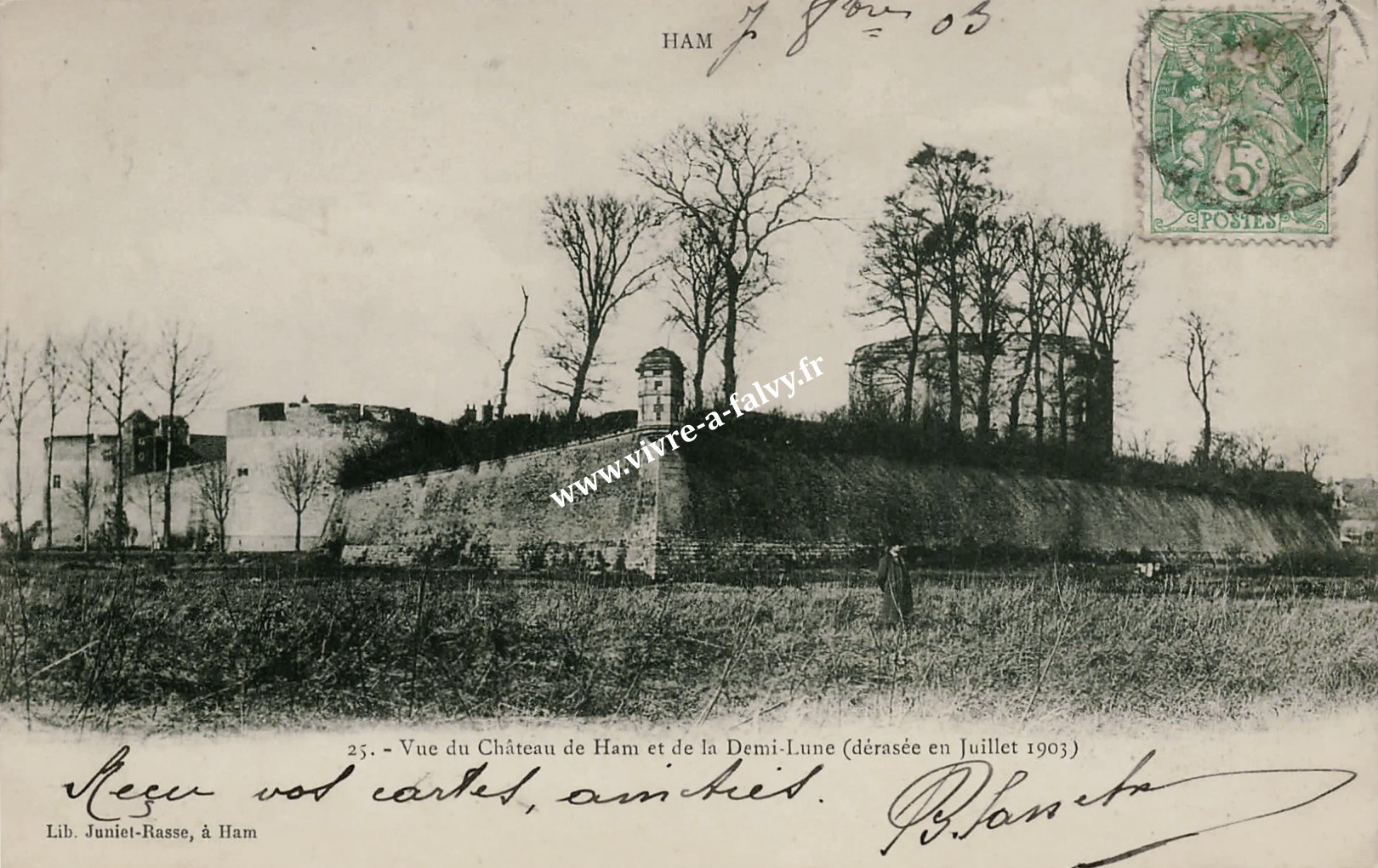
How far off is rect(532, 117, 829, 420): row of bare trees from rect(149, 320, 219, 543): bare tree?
252 cm

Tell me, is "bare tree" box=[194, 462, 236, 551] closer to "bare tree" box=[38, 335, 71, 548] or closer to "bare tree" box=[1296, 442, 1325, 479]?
"bare tree" box=[38, 335, 71, 548]

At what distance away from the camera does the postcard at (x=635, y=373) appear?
5.88m

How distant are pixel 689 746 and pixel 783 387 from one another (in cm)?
271

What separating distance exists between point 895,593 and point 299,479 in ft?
32.9

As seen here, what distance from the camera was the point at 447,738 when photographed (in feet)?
19.4

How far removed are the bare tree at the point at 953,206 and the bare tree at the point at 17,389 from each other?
6.19 meters

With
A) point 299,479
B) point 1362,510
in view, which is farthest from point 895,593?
Answer: point 299,479

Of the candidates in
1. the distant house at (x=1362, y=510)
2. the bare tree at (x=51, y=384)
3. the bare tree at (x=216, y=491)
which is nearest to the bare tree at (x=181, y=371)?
the bare tree at (x=51, y=384)

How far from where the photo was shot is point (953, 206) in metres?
7.93

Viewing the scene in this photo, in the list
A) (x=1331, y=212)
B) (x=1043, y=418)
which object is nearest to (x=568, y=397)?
(x=1331, y=212)

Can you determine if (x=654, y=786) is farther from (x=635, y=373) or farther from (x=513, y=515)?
(x=513, y=515)

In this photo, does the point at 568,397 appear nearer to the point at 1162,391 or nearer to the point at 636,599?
the point at 636,599
